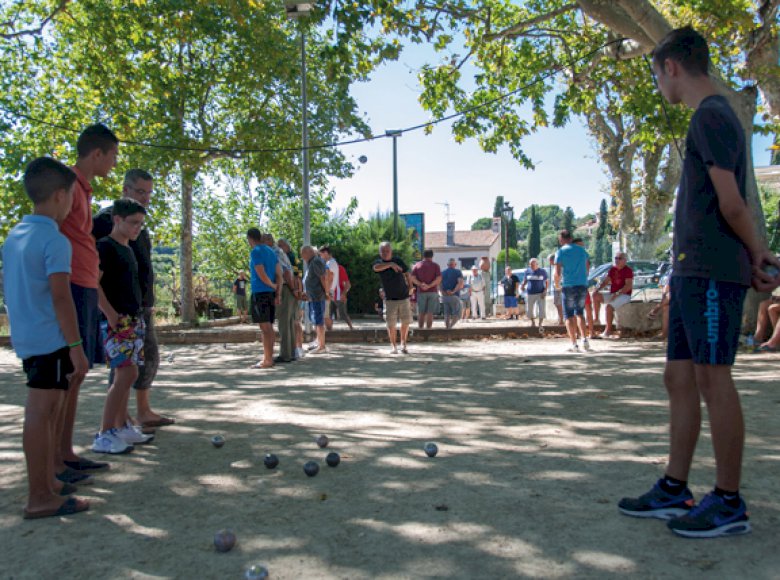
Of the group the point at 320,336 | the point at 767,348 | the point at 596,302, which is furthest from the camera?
the point at 596,302

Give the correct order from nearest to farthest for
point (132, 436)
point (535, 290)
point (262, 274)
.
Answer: point (132, 436), point (262, 274), point (535, 290)

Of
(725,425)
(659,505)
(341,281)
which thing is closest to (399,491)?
(659,505)

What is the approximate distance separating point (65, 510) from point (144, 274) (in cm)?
210

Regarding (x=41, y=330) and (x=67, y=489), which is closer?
(x=41, y=330)

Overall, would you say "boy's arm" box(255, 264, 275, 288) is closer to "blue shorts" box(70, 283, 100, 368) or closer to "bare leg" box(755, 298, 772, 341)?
"blue shorts" box(70, 283, 100, 368)

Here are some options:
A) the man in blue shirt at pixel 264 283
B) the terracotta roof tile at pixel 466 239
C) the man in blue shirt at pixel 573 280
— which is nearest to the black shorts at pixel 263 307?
the man in blue shirt at pixel 264 283

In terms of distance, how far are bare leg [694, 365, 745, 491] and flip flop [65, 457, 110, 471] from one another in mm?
3500

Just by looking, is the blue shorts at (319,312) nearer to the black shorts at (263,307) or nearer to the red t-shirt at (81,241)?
the black shorts at (263,307)

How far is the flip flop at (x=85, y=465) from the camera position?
3965 millimetres

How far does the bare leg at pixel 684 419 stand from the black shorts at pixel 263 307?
6927mm

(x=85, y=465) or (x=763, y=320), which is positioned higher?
(x=763, y=320)

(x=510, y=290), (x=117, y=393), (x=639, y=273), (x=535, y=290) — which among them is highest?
(x=639, y=273)

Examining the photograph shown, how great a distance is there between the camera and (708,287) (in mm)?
2799

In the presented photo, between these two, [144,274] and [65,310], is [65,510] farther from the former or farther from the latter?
[144,274]
